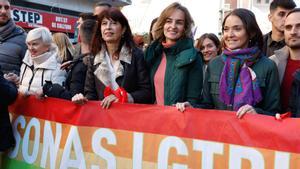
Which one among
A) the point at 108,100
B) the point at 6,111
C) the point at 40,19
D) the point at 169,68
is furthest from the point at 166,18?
the point at 40,19

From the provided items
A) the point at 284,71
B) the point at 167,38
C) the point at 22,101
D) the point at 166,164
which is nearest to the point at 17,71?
the point at 22,101

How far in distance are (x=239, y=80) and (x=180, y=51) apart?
632mm

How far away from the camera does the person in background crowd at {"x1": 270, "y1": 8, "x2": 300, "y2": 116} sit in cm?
288

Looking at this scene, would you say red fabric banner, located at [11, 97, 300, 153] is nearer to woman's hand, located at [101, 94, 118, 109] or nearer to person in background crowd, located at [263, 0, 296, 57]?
woman's hand, located at [101, 94, 118, 109]

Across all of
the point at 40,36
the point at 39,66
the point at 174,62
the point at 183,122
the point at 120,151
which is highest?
the point at 40,36

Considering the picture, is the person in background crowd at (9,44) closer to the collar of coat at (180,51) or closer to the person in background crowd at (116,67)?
the person in background crowd at (116,67)

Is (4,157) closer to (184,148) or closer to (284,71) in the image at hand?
(184,148)

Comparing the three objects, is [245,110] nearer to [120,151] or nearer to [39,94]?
[120,151]

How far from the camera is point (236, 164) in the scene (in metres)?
2.64

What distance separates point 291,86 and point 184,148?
0.88 meters

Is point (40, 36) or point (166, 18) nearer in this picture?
point (166, 18)

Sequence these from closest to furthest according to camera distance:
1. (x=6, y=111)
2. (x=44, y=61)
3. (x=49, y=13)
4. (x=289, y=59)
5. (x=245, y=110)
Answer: (x=245, y=110) < (x=289, y=59) < (x=6, y=111) < (x=44, y=61) < (x=49, y=13)

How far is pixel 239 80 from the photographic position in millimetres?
2801

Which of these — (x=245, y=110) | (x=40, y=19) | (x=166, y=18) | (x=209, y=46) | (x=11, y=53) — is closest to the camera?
(x=245, y=110)
